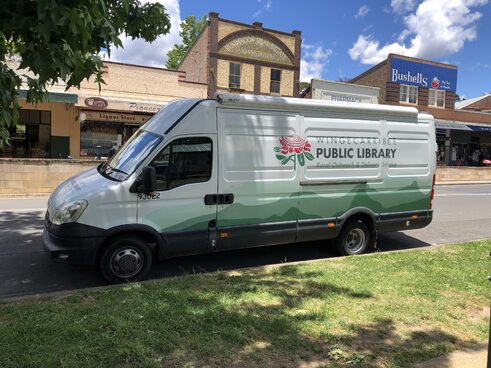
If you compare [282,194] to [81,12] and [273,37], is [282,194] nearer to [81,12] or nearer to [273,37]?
[81,12]

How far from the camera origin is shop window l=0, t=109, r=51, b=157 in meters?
20.7

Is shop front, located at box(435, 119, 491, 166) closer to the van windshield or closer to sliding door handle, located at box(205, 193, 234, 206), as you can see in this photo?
sliding door handle, located at box(205, 193, 234, 206)

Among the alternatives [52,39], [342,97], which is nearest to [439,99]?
[342,97]

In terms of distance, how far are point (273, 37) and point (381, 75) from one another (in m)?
10.4

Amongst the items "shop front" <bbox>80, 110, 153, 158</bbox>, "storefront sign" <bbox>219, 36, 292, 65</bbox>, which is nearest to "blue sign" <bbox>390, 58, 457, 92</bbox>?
"storefront sign" <bbox>219, 36, 292, 65</bbox>

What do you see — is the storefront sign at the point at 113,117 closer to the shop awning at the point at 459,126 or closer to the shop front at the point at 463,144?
the shop awning at the point at 459,126

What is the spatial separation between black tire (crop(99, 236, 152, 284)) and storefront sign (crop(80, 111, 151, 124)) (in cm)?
1693

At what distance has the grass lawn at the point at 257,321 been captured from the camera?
3443 millimetres

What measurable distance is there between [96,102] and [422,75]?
2524 cm

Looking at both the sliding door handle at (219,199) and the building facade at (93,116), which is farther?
the building facade at (93,116)

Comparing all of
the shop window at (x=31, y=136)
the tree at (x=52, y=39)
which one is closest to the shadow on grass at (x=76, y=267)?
the tree at (x=52, y=39)

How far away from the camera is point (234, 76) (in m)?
27.7

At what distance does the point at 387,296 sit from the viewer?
16.1 ft

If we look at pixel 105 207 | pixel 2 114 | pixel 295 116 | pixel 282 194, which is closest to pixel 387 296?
pixel 282 194
